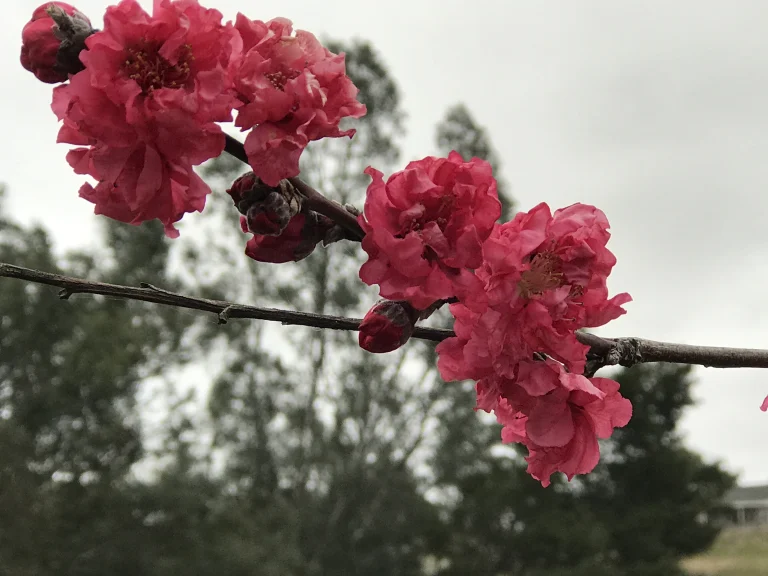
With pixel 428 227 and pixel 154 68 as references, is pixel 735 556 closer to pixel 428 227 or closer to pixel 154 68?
pixel 428 227

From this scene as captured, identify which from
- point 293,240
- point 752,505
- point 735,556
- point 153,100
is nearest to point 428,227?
point 293,240

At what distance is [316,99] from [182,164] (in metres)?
0.12

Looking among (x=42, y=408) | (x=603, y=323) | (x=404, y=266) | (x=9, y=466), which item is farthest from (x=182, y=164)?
(x=42, y=408)

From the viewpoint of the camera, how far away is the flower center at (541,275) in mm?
604

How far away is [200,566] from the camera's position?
28.6ft

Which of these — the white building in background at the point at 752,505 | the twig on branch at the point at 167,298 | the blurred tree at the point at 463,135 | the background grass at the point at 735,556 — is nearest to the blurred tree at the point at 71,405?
the blurred tree at the point at 463,135

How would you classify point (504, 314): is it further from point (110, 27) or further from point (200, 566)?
point (200, 566)

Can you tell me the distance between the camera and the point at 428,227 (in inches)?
22.4

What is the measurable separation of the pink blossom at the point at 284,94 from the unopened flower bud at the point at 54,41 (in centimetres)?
13

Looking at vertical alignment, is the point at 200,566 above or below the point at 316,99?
below

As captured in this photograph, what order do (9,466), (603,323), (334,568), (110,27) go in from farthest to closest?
(334,568), (9,466), (603,323), (110,27)

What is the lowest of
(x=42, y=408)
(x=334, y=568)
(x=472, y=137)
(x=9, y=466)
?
(x=334, y=568)

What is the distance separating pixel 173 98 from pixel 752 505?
26477mm

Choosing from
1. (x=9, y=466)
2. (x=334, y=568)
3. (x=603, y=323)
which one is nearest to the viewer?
(x=603, y=323)
